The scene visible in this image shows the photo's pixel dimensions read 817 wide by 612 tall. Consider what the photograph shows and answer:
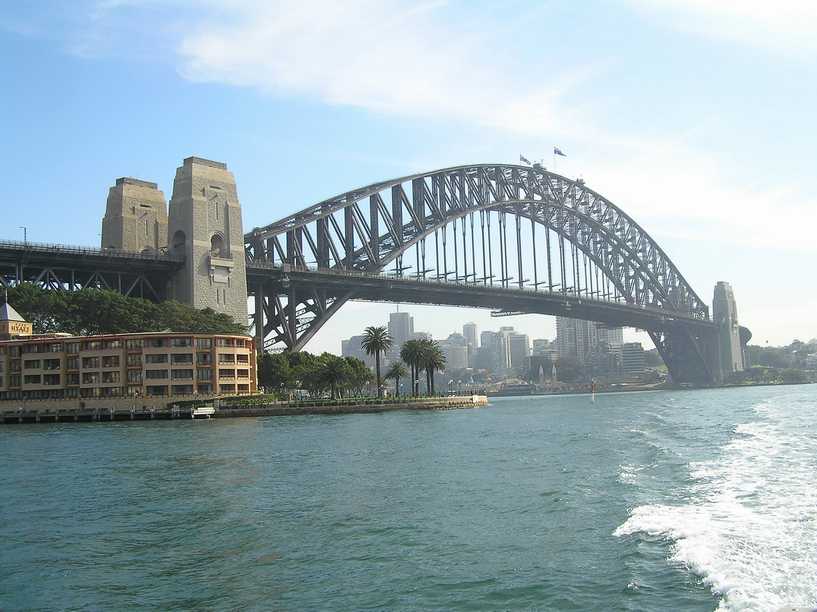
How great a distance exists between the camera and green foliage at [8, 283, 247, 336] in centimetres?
9212

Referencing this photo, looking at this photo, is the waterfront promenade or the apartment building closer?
the waterfront promenade

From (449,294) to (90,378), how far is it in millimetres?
56007

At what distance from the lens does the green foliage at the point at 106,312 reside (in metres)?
92.1

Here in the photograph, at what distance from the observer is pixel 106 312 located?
92250 mm

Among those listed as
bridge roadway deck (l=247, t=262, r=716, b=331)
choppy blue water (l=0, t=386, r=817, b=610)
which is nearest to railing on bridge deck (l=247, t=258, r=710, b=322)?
bridge roadway deck (l=247, t=262, r=716, b=331)

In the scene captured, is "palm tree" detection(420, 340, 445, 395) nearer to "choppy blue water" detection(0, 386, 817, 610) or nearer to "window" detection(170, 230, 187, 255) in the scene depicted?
"window" detection(170, 230, 187, 255)

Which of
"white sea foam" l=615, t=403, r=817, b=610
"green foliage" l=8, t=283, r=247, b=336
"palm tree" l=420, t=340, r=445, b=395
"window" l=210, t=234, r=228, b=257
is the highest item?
"window" l=210, t=234, r=228, b=257

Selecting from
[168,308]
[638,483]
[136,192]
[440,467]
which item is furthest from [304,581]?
[136,192]

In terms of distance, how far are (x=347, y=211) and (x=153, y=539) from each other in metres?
98.2

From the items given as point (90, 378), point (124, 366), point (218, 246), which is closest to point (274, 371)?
point (218, 246)

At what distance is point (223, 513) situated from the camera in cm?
2809

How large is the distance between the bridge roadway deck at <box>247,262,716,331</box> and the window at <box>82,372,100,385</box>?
23486mm

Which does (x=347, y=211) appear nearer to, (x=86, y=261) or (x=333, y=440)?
(x=86, y=261)

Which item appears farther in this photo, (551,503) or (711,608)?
(551,503)
